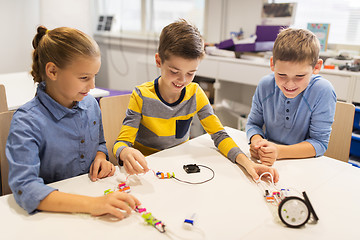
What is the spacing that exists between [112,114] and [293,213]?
3.31ft

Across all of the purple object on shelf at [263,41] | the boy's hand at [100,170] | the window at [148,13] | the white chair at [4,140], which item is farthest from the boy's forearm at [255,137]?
the window at [148,13]

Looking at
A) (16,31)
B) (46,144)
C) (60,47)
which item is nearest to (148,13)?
(16,31)

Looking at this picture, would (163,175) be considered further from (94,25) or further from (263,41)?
(94,25)

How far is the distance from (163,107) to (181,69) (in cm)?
20

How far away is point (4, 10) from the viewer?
3535 mm

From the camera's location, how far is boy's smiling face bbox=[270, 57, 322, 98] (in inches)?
46.6

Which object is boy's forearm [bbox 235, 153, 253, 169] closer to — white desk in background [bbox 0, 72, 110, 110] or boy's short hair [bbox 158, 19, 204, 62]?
boy's short hair [bbox 158, 19, 204, 62]

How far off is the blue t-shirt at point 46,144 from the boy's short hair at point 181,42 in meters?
0.35

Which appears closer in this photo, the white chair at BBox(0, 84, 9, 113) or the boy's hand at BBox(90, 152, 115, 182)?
the boy's hand at BBox(90, 152, 115, 182)

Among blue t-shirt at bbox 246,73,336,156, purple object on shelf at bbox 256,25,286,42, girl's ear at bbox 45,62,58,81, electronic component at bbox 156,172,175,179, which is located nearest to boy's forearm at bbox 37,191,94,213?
electronic component at bbox 156,172,175,179

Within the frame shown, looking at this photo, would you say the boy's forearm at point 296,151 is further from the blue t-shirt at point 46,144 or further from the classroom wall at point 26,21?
the classroom wall at point 26,21

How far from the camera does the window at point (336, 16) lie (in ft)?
8.36

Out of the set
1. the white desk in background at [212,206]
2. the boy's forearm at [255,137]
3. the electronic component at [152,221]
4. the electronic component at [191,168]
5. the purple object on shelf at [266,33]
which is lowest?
the white desk in background at [212,206]

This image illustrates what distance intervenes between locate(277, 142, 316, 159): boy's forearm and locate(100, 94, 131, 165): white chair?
0.78m
